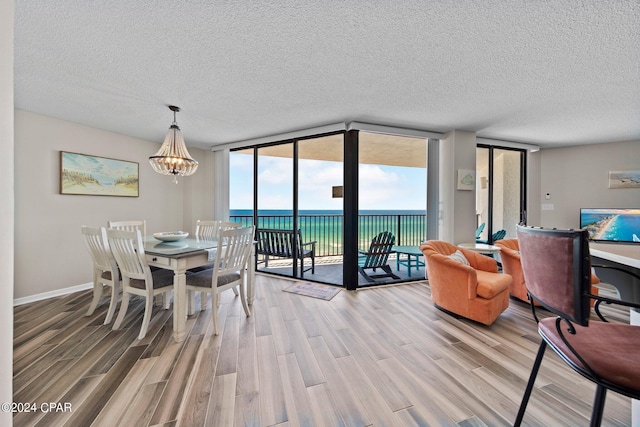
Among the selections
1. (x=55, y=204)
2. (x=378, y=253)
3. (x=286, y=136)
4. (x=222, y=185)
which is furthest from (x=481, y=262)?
(x=55, y=204)

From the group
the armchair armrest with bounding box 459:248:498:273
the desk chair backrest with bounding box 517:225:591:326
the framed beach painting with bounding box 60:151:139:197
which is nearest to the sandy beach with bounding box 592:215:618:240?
the armchair armrest with bounding box 459:248:498:273

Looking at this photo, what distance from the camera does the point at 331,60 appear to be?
75.5 inches


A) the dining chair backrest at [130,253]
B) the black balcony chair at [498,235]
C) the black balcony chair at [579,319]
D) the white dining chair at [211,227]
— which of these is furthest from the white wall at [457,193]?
the dining chair backrest at [130,253]

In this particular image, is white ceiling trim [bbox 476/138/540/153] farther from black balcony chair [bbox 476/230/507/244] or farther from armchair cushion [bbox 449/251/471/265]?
armchair cushion [bbox 449/251/471/265]

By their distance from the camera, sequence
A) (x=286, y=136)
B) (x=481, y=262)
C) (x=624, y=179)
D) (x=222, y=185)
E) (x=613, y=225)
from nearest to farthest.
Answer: (x=481, y=262) < (x=286, y=136) < (x=613, y=225) < (x=624, y=179) < (x=222, y=185)

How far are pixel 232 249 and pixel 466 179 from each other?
350cm

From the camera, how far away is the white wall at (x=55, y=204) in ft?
9.53

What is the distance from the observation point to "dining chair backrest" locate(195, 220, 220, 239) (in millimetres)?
3604

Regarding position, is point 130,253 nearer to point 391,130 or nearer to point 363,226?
point 391,130

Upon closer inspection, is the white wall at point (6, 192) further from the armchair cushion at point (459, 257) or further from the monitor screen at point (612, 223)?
the monitor screen at point (612, 223)

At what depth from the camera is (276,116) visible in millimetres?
3133

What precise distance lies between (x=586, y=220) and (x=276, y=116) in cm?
539

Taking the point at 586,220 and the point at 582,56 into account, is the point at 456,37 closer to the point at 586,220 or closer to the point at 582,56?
the point at 582,56

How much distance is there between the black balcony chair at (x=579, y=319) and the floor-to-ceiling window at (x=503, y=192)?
4100 mm
